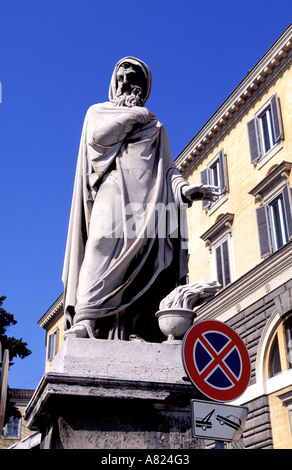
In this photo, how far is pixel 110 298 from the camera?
193 inches

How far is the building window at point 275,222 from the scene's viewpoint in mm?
19812

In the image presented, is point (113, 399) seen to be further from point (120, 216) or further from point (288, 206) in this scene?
point (288, 206)

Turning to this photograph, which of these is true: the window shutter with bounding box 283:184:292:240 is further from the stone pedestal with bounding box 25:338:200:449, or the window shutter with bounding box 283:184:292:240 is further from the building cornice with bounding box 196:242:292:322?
the stone pedestal with bounding box 25:338:200:449

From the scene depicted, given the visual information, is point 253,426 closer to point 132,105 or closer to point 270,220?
point 270,220

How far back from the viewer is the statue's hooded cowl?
16.4 feet

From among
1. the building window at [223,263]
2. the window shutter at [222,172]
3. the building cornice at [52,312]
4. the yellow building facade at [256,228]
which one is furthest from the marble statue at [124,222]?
the building cornice at [52,312]

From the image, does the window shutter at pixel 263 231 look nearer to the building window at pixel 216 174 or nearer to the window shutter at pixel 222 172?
the window shutter at pixel 222 172

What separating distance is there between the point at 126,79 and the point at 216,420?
3.51 metres

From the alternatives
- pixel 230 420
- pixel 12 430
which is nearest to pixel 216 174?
pixel 230 420

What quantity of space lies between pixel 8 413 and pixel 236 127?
13.3 m

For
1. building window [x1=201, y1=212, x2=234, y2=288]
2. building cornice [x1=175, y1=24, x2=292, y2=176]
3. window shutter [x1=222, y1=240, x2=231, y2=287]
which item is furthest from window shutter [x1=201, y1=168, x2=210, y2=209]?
window shutter [x1=222, y1=240, x2=231, y2=287]

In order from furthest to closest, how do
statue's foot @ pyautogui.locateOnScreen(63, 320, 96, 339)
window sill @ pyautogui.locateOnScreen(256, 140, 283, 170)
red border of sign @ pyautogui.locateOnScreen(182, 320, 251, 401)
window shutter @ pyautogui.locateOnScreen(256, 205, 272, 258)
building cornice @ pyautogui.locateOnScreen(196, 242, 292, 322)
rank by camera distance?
window sill @ pyautogui.locateOnScreen(256, 140, 283, 170) < window shutter @ pyautogui.locateOnScreen(256, 205, 272, 258) < building cornice @ pyautogui.locateOnScreen(196, 242, 292, 322) < statue's foot @ pyautogui.locateOnScreen(63, 320, 96, 339) < red border of sign @ pyautogui.locateOnScreen(182, 320, 251, 401)

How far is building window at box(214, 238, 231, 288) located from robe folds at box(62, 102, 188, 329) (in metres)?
17.3
